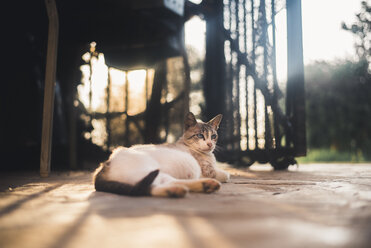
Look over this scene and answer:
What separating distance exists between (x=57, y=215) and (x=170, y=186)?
0.59 m

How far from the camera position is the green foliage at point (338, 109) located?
7.80 metres

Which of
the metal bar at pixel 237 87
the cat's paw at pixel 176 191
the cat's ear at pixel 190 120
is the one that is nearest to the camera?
the cat's paw at pixel 176 191

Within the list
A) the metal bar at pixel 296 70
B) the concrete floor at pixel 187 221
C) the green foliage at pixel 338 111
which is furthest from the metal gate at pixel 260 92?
the green foliage at pixel 338 111

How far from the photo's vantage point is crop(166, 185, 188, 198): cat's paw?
1.54 metres

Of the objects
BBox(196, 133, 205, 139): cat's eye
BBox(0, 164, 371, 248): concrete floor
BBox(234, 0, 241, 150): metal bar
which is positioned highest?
BBox(234, 0, 241, 150): metal bar

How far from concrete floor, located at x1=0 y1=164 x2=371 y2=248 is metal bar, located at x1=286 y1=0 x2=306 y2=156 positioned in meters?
2.44

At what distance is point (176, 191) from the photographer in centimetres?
155

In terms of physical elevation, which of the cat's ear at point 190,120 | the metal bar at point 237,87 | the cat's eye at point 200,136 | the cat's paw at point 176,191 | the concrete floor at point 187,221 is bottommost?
the concrete floor at point 187,221

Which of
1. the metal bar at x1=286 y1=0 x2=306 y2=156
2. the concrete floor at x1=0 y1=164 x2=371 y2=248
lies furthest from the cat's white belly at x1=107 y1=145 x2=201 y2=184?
the metal bar at x1=286 y1=0 x2=306 y2=156

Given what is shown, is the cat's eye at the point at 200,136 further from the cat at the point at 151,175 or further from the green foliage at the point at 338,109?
the green foliage at the point at 338,109

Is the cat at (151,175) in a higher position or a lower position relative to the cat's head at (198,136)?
lower

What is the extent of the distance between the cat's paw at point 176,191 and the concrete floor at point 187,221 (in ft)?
0.19

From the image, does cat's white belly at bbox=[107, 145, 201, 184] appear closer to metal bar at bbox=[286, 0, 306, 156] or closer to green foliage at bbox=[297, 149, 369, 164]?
metal bar at bbox=[286, 0, 306, 156]

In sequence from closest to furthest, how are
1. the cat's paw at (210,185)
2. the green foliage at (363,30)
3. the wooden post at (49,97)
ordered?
the cat's paw at (210,185) < the wooden post at (49,97) < the green foliage at (363,30)
